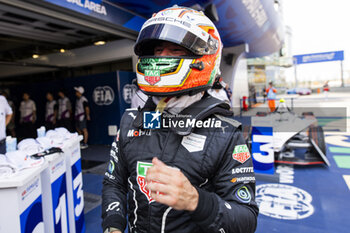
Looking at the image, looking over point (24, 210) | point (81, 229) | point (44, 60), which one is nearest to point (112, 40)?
point (44, 60)

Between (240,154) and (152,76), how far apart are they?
1.59ft

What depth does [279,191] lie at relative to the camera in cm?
346

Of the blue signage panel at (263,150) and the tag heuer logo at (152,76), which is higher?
the tag heuer logo at (152,76)

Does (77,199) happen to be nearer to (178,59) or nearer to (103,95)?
(178,59)

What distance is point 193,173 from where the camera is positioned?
0.93 metres

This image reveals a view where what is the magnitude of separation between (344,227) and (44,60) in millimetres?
9900

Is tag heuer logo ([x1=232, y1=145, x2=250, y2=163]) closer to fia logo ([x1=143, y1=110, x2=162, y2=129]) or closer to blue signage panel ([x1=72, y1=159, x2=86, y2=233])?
fia logo ([x1=143, y1=110, x2=162, y2=129])

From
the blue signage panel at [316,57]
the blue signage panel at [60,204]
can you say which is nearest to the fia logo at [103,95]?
the blue signage panel at [60,204]

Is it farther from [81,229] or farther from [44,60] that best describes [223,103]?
[44,60]

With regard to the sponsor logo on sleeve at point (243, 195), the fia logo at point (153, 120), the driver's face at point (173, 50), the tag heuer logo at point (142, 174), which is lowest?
the sponsor logo on sleeve at point (243, 195)

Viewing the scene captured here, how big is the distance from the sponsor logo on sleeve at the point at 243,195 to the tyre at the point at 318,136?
173 inches

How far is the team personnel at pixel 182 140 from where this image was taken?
3.03 ft

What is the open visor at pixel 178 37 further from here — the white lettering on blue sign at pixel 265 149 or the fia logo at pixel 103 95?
the fia logo at pixel 103 95

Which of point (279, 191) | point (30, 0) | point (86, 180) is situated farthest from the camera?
point (86, 180)
